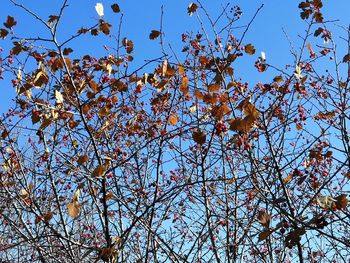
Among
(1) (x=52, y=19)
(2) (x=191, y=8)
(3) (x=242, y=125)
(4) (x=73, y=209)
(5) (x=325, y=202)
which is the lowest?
(5) (x=325, y=202)

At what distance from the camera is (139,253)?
459 centimetres

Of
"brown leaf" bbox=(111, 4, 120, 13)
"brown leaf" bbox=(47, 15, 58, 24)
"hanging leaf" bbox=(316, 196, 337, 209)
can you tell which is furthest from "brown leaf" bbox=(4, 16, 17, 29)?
"hanging leaf" bbox=(316, 196, 337, 209)

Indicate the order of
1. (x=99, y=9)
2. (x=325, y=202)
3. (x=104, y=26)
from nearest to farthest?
(x=325, y=202) → (x=99, y=9) → (x=104, y=26)

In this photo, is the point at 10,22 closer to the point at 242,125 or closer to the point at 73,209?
the point at 73,209

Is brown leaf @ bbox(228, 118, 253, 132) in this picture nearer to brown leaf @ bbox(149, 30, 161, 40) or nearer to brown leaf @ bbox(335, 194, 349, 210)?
brown leaf @ bbox(335, 194, 349, 210)

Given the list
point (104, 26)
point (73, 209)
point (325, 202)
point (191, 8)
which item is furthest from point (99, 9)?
point (325, 202)

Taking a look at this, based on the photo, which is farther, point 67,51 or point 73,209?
point 67,51

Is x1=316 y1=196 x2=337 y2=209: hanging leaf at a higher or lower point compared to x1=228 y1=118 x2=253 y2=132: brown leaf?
lower

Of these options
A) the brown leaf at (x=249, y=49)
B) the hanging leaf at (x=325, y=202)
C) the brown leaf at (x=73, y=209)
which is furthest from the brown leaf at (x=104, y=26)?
the hanging leaf at (x=325, y=202)

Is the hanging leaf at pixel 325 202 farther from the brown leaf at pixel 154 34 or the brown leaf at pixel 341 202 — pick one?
the brown leaf at pixel 154 34

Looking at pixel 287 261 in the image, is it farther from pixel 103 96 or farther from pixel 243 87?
pixel 103 96

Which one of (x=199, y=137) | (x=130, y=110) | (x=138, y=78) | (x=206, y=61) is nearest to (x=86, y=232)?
(x=130, y=110)

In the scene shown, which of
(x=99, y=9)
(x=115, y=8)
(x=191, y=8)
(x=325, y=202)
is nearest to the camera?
(x=325, y=202)

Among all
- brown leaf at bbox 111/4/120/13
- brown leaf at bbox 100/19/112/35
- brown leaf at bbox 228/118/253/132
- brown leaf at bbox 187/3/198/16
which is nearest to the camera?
brown leaf at bbox 228/118/253/132
